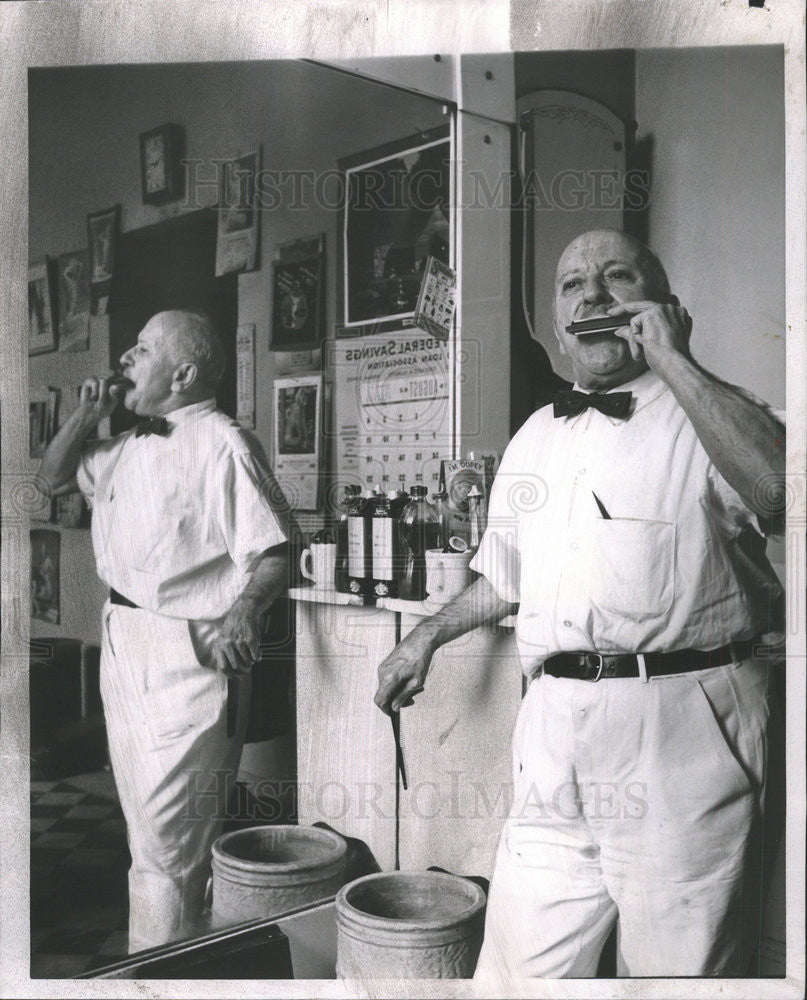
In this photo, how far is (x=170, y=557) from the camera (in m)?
1.89

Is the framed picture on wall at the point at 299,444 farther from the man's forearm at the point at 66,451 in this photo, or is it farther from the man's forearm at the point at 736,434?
the man's forearm at the point at 736,434

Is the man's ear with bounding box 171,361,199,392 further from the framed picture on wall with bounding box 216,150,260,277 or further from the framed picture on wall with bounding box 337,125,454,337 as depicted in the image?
the framed picture on wall with bounding box 337,125,454,337

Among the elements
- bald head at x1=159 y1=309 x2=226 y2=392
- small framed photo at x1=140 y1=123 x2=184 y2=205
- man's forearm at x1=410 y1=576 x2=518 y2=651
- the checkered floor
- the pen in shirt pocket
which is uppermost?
small framed photo at x1=140 y1=123 x2=184 y2=205

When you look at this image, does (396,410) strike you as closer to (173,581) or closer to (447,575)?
(447,575)

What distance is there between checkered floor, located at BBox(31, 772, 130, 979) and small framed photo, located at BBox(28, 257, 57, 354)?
0.93 meters

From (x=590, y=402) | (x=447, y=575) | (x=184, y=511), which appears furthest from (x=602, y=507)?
(x=184, y=511)

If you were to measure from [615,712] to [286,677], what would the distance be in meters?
0.68

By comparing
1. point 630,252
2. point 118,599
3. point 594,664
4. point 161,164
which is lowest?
point 594,664

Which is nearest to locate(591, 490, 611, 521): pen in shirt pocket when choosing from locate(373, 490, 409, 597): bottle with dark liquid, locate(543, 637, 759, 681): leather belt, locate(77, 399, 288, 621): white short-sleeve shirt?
locate(543, 637, 759, 681): leather belt

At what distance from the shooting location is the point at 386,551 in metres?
1.86

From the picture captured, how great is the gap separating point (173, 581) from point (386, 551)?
0.46 metres

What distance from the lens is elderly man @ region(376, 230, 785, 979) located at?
5.83ft

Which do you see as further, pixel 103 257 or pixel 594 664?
pixel 103 257

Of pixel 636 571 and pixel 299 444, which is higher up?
pixel 299 444
